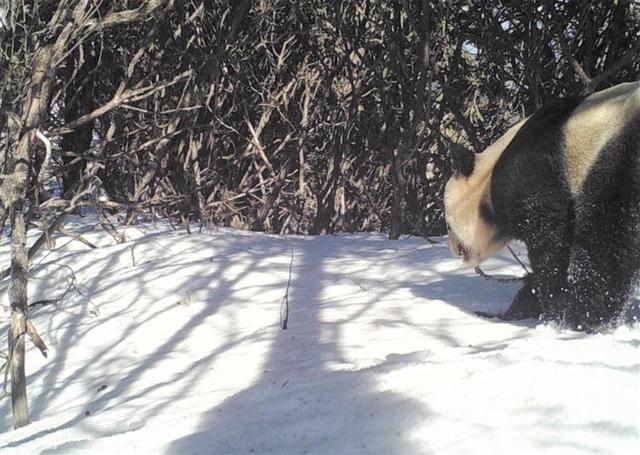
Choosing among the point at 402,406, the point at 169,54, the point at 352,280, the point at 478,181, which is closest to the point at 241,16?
the point at 169,54

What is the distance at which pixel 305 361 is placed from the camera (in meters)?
4.34

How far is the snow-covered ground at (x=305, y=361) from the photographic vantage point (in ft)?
8.34

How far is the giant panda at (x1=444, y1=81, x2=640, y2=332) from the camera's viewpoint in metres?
4.11

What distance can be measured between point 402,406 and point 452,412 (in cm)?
22

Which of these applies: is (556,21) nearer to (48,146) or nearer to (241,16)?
(241,16)

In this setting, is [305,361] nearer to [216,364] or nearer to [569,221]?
[216,364]

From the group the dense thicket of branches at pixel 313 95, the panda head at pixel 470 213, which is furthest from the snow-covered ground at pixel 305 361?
the dense thicket of branches at pixel 313 95

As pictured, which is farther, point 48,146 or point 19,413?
point 48,146

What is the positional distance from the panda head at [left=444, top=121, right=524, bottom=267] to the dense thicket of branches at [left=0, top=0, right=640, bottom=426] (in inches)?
114

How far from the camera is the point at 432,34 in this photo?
10.8 meters

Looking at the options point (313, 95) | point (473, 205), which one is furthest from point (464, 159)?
point (313, 95)

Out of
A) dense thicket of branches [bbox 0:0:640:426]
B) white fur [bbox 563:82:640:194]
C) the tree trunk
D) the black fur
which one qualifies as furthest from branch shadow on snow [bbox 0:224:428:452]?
white fur [bbox 563:82:640:194]

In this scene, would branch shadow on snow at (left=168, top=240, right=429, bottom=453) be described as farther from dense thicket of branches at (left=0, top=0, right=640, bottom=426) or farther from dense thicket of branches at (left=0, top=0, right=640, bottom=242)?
dense thicket of branches at (left=0, top=0, right=640, bottom=242)

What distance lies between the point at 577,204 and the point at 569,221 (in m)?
A: 0.14
